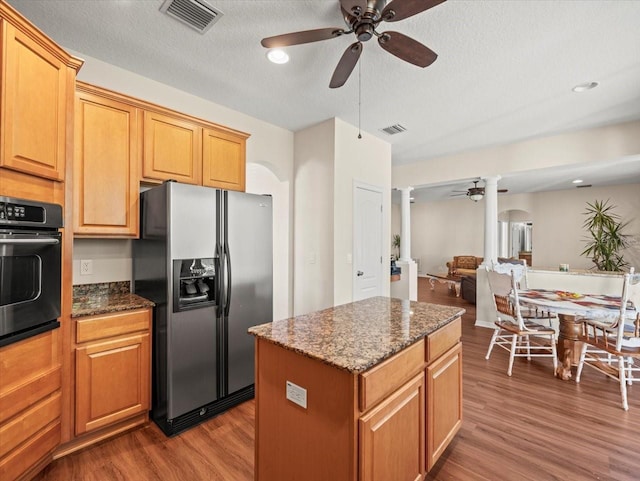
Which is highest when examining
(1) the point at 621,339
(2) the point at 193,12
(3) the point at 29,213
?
(2) the point at 193,12

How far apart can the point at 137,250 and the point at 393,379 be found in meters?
2.30

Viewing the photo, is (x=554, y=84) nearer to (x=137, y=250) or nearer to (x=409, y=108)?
(x=409, y=108)

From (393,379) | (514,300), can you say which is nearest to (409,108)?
(514,300)

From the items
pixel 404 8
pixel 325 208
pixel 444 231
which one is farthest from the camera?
pixel 444 231

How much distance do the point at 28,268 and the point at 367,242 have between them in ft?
10.7

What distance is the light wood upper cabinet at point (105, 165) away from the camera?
7.16ft

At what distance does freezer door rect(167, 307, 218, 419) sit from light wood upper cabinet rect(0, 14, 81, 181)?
48.4 inches

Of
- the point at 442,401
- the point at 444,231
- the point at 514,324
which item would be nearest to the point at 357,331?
the point at 442,401

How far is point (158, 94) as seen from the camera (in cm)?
283

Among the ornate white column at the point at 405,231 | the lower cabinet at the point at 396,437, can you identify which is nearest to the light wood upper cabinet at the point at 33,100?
the lower cabinet at the point at 396,437

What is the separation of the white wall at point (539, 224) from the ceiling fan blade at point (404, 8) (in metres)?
8.72

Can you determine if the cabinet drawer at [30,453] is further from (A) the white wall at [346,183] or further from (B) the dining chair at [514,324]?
(B) the dining chair at [514,324]

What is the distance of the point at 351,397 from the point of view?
3.88 ft

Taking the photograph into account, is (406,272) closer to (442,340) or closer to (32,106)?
(442,340)
